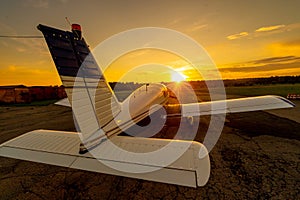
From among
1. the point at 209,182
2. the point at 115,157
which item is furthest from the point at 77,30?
the point at 209,182

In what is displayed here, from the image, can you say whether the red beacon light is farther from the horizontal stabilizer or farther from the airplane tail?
the horizontal stabilizer

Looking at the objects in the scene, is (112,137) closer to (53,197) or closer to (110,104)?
(110,104)

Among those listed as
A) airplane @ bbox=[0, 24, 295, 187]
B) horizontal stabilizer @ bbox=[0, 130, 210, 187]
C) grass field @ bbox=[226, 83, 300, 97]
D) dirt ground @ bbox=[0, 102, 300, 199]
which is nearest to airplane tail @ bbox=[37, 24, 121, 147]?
airplane @ bbox=[0, 24, 295, 187]

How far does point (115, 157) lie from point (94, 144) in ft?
2.78

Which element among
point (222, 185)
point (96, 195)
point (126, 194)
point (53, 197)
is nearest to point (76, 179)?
point (53, 197)

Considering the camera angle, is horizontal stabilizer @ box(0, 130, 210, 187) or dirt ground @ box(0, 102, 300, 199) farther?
dirt ground @ box(0, 102, 300, 199)

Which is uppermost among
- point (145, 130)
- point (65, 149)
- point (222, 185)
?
point (65, 149)

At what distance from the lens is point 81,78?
3.68 m

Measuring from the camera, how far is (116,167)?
8.39 feet

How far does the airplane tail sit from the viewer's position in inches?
129

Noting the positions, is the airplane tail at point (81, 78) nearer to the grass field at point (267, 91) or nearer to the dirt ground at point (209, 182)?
the dirt ground at point (209, 182)

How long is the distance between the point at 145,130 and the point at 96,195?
4.84 m

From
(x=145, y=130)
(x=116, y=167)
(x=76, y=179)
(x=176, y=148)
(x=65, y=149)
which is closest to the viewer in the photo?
(x=116, y=167)

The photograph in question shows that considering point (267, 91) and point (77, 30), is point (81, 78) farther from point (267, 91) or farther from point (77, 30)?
point (267, 91)
